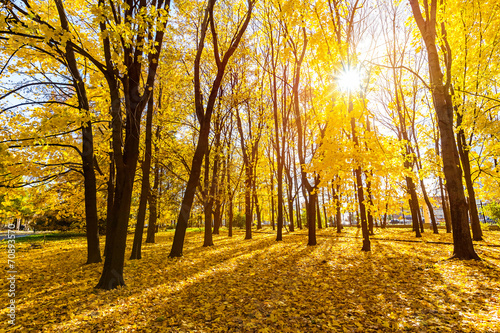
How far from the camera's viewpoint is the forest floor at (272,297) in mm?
3604

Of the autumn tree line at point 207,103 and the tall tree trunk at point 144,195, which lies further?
the tall tree trunk at point 144,195

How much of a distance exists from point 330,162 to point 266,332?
5974 mm

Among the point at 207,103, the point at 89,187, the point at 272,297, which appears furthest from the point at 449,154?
the point at 89,187

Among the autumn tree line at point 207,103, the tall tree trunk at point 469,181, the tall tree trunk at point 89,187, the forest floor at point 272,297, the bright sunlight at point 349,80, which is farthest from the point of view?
the tall tree trunk at point 469,181

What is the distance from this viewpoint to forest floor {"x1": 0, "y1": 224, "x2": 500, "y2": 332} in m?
3.60

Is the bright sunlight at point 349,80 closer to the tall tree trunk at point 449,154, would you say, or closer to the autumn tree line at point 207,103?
the autumn tree line at point 207,103

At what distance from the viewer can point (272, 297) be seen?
4.83m

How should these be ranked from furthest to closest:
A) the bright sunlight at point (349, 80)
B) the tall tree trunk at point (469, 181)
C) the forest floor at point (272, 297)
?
the tall tree trunk at point (469, 181)
the bright sunlight at point (349, 80)
the forest floor at point (272, 297)

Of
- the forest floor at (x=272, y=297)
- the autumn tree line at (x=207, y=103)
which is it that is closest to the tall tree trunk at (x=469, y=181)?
the autumn tree line at (x=207, y=103)

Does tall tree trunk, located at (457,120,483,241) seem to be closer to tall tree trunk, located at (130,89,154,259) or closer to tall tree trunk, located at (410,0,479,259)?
tall tree trunk, located at (410,0,479,259)

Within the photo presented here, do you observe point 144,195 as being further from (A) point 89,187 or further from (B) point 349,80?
(B) point 349,80

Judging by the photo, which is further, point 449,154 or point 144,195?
point 144,195

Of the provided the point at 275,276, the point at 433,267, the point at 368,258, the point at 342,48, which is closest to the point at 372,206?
the point at 368,258

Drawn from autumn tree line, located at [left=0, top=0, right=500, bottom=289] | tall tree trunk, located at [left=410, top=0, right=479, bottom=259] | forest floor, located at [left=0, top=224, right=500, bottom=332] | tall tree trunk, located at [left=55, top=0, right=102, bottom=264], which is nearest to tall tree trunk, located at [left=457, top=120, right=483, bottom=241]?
autumn tree line, located at [left=0, top=0, right=500, bottom=289]
